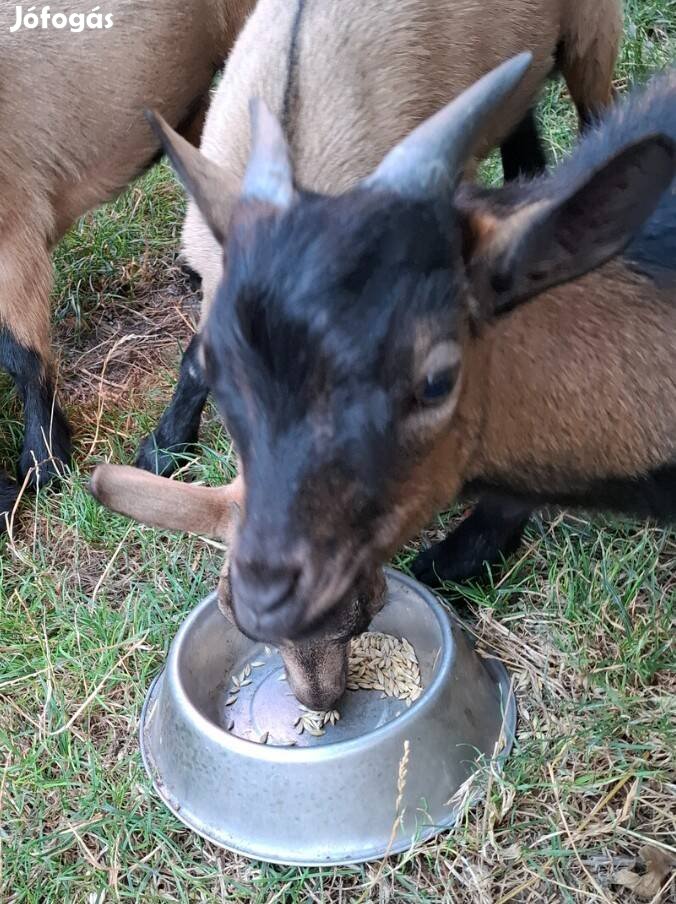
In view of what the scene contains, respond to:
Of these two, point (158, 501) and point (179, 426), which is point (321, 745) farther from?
point (179, 426)

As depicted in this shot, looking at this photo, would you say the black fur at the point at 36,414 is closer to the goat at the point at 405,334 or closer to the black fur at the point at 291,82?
the black fur at the point at 291,82

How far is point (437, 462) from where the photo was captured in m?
2.15

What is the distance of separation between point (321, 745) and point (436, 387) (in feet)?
3.50

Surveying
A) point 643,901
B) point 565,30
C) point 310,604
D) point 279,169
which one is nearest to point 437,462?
point 310,604

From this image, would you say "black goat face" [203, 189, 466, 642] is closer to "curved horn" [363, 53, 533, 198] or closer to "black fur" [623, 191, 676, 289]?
"curved horn" [363, 53, 533, 198]

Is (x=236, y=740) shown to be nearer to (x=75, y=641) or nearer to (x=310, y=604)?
(x=310, y=604)

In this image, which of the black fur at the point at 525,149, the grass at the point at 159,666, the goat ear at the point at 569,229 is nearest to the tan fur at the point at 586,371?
the goat ear at the point at 569,229

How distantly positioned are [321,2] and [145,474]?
1856mm

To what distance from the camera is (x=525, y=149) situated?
4488 mm

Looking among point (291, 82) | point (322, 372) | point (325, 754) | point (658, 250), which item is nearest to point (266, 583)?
point (322, 372)

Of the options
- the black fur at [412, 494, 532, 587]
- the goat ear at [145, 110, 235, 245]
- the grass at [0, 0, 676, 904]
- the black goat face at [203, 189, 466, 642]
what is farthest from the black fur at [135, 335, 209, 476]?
the black goat face at [203, 189, 466, 642]

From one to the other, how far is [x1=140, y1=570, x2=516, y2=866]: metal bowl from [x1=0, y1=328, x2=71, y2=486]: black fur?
142 cm

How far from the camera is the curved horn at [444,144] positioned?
192cm

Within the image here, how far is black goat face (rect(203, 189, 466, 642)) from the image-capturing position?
1800 mm
